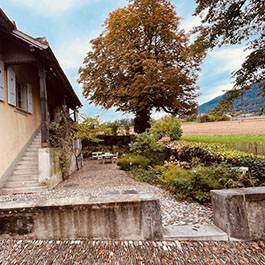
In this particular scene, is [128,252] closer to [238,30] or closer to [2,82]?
[2,82]

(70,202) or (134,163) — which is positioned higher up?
(70,202)

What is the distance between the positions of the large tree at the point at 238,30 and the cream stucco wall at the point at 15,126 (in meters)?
7.72

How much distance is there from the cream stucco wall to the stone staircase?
0.34 metres

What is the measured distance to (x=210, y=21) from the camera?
6.48 meters

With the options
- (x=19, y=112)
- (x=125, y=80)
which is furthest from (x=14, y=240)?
(x=125, y=80)

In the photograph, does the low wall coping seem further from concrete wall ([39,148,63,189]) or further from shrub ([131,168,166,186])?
shrub ([131,168,166,186])

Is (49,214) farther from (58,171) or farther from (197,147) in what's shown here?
(197,147)

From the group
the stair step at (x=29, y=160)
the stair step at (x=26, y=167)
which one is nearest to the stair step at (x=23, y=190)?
the stair step at (x=26, y=167)

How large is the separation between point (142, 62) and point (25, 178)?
8572 millimetres

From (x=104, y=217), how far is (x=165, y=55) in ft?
35.8

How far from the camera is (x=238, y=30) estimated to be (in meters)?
6.42

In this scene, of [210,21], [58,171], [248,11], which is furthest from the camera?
[210,21]

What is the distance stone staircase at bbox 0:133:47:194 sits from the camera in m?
4.64

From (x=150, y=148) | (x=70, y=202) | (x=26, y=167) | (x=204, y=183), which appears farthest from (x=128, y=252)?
(x=150, y=148)
